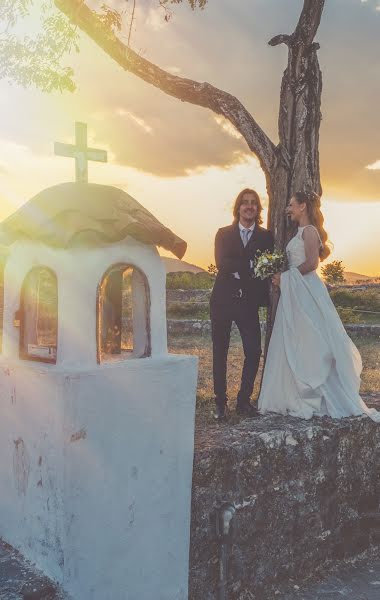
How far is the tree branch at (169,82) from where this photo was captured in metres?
7.02

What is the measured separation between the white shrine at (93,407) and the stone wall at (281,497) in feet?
1.25

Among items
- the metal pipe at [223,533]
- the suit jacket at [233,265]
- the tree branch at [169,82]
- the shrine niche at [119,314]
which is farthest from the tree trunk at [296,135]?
the shrine niche at [119,314]

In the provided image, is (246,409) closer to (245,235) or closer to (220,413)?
(220,413)

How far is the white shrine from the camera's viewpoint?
342 centimetres

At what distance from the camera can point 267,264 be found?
5680mm

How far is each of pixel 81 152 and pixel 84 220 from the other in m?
0.79

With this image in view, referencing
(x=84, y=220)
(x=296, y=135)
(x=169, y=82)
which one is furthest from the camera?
(x=169, y=82)

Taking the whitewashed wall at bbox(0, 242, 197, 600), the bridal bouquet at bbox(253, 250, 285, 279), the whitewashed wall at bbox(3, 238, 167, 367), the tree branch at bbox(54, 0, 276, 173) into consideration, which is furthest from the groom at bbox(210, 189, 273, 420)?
the whitewashed wall at bbox(3, 238, 167, 367)

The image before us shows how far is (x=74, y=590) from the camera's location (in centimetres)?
341

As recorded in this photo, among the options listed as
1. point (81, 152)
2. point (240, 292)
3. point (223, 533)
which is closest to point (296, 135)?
point (240, 292)

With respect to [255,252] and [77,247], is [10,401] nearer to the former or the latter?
[77,247]

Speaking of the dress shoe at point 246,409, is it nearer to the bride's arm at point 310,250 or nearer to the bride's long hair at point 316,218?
the bride's arm at point 310,250

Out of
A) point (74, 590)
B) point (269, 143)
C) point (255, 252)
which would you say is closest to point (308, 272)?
point (255, 252)

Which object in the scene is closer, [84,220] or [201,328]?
[84,220]
